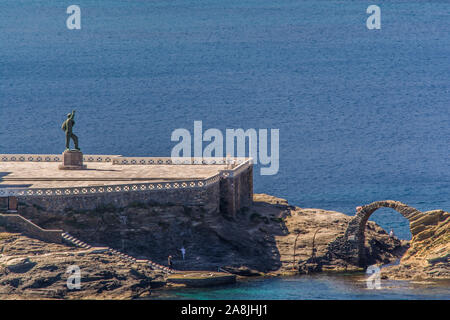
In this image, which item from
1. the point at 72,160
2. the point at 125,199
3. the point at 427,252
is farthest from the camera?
the point at 72,160

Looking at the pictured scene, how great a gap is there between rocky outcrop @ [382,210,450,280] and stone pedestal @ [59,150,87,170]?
1343 inches

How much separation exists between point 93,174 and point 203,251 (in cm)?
1631

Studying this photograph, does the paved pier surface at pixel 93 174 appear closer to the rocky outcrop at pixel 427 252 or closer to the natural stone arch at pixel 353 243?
the natural stone arch at pixel 353 243

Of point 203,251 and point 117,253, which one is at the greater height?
point 117,253

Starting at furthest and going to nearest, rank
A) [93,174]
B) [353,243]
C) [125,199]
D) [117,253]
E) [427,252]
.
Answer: [93,174] → [353,243] → [125,199] → [427,252] → [117,253]

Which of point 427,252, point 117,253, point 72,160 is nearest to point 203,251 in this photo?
point 117,253

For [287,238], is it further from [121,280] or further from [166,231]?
[121,280]

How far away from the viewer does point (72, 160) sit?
420ft

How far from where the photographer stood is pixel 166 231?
115125 mm

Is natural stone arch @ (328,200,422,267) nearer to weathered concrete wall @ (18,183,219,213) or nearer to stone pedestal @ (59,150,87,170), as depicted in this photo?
weathered concrete wall @ (18,183,219,213)

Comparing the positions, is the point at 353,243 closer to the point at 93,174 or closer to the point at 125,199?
the point at 125,199

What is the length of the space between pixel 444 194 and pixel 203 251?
6376 cm

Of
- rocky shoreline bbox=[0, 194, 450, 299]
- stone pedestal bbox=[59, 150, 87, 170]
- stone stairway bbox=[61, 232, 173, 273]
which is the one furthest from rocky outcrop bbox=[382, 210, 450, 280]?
stone pedestal bbox=[59, 150, 87, 170]

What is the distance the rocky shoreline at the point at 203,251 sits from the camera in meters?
104
